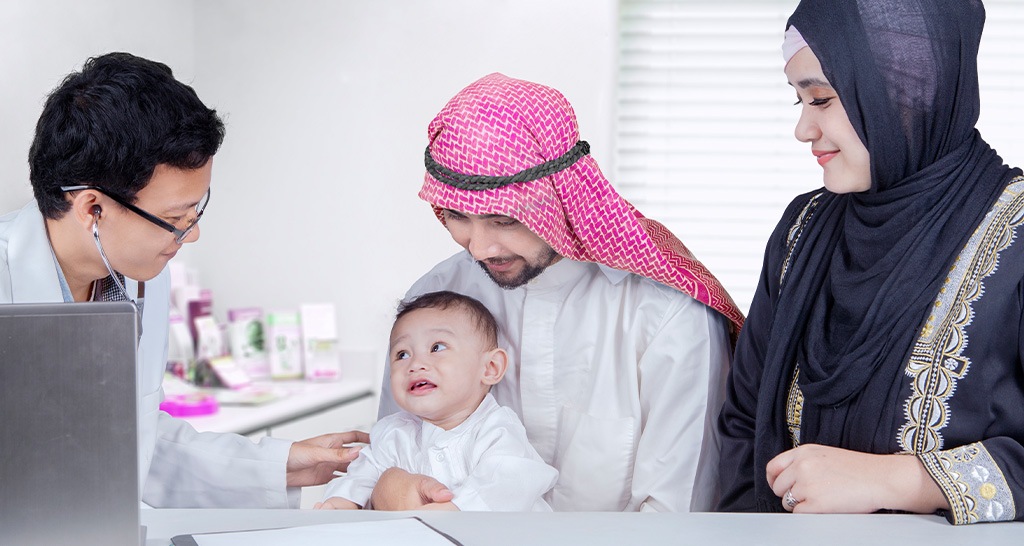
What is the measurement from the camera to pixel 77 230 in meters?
1.60

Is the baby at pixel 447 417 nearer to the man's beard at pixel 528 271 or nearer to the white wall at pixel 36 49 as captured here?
the man's beard at pixel 528 271

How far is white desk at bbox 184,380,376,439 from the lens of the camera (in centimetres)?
279

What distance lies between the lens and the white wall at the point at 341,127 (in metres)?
3.36

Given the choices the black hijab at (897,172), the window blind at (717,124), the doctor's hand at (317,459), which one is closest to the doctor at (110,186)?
the doctor's hand at (317,459)

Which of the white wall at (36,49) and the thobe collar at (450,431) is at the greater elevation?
the white wall at (36,49)

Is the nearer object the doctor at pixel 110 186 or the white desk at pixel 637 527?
the white desk at pixel 637 527

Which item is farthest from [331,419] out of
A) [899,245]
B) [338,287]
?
[899,245]

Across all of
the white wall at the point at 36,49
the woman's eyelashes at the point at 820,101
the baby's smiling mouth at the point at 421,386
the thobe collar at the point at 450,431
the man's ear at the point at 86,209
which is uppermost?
the white wall at the point at 36,49

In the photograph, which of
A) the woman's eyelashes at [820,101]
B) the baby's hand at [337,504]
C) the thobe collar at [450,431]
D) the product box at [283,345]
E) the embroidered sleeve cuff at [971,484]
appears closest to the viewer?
the embroidered sleeve cuff at [971,484]

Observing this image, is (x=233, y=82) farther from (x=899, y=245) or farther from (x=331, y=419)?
(x=899, y=245)

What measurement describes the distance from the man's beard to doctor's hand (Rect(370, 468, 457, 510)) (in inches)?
15.3

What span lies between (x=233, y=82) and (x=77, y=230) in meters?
2.08

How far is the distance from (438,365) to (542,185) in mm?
411

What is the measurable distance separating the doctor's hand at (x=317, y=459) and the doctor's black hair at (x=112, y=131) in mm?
603
